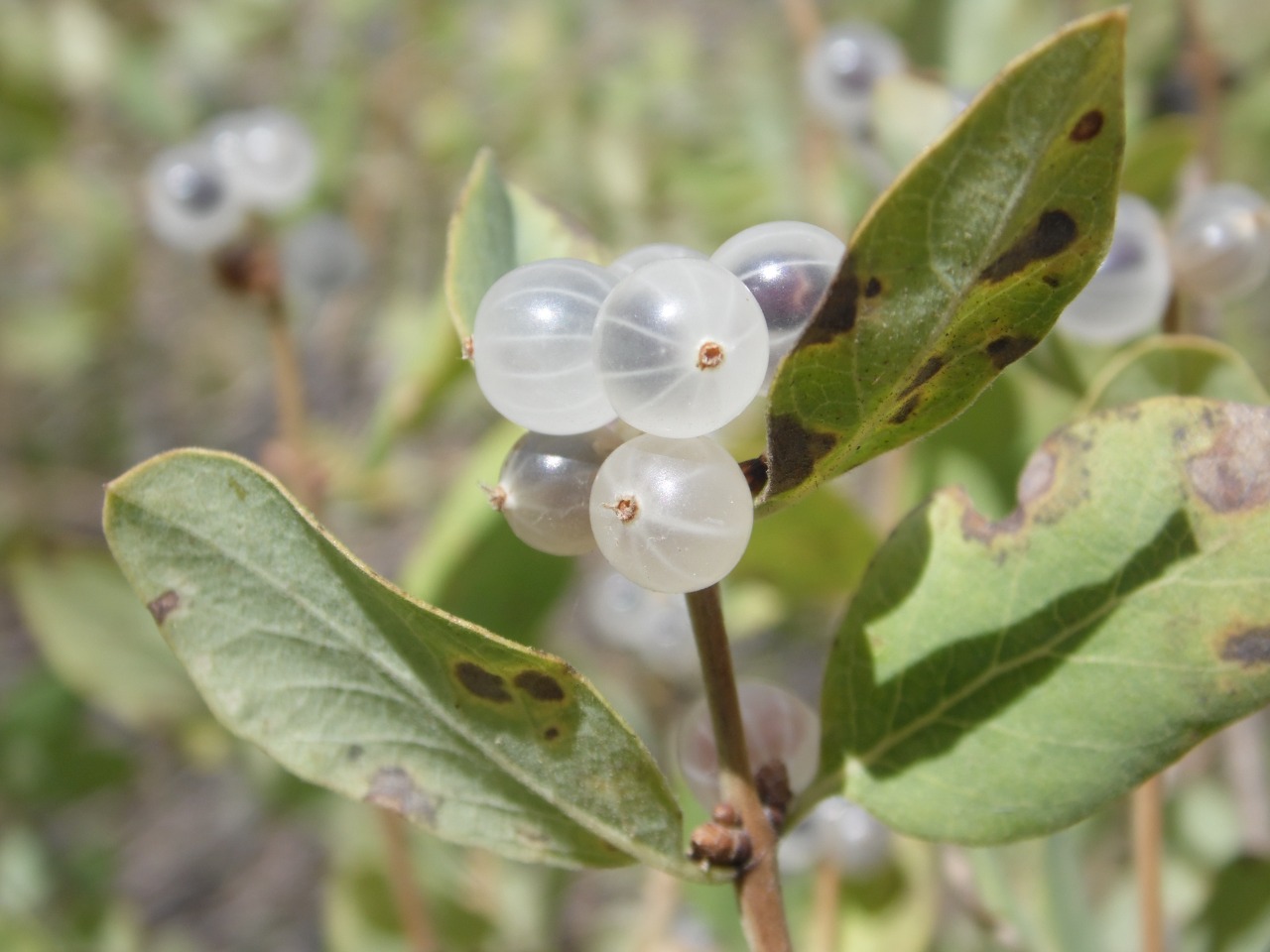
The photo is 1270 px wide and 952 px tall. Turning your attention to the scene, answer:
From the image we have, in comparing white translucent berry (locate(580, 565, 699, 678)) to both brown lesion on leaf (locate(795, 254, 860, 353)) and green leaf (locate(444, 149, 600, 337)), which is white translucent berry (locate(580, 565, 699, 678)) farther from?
brown lesion on leaf (locate(795, 254, 860, 353))

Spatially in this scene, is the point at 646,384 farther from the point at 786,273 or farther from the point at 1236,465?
the point at 1236,465

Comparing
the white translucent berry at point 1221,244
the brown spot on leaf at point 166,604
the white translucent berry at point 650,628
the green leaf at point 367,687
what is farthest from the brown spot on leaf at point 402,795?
the white translucent berry at point 650,628

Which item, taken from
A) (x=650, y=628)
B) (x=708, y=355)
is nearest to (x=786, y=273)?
(x=708, y=355)

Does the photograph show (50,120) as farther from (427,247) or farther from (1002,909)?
(1002,909)

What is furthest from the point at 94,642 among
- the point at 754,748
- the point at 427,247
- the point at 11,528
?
the point at 427,247

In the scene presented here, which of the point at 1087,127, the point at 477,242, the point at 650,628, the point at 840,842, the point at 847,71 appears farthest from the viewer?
the point at 650,628

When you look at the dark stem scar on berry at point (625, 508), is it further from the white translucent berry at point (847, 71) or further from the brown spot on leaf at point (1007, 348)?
the white translucent berry at point (847, 71)

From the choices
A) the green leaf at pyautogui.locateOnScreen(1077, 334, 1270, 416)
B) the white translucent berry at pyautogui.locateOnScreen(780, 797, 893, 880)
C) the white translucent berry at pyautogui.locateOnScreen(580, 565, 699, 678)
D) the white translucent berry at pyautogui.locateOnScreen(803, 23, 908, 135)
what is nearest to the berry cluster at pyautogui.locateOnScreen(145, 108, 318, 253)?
the white translucent berry at pyautogui.locateOnScreen(803, 23, 908, 135)
